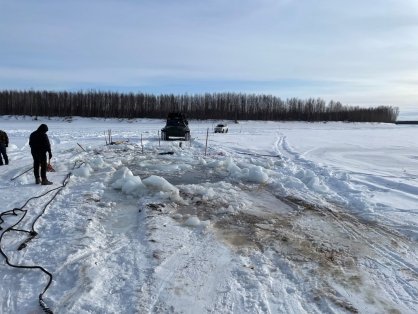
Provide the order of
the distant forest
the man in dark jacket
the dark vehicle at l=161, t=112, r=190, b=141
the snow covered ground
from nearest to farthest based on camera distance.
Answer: the snow covered ground, the man in dark jacket, the dark vehicle at l=161, t=112, r=190, b=141, the distant forest

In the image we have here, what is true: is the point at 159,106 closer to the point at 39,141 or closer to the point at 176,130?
the point at 176,130

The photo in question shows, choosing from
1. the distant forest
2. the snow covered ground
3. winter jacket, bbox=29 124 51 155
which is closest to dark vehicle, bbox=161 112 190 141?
the snow covered ground

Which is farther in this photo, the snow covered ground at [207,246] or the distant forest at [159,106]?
the distant forest at [159,106]

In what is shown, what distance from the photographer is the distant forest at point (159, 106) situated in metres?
88.7

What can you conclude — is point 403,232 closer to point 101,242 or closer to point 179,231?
point 179,231

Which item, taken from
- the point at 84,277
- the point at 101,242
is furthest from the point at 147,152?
the point at 84,277

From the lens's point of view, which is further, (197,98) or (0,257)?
(197,98)

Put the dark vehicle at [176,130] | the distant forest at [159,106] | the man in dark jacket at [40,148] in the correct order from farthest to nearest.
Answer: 1. the distant forest at [159,106]
2. the dark vehicle at [176,130]
3. the man in dark jacket at [40,148]

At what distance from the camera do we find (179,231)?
6.95 meters

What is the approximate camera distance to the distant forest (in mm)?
88688

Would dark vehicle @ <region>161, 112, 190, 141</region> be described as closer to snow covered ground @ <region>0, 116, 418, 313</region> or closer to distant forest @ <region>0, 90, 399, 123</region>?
snow covered ground @ <region>0, 116, 418, 313</region>

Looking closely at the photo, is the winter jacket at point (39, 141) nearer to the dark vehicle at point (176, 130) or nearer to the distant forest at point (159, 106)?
the dark vehicle at point (176, 130)

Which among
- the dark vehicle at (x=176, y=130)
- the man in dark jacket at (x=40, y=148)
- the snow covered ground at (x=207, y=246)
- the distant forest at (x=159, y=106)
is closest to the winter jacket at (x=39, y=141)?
the man in dark jacket at (x=40, y=148)

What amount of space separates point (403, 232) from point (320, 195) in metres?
3.07
